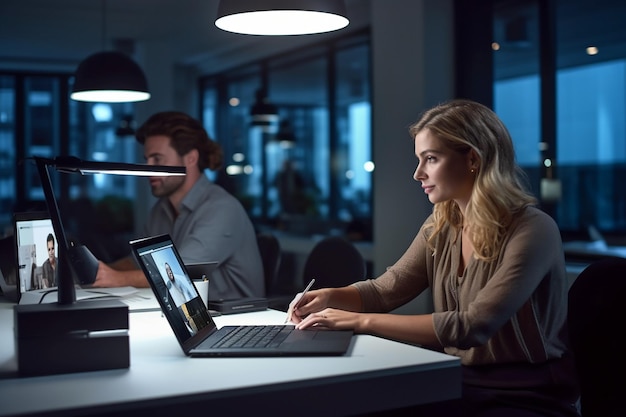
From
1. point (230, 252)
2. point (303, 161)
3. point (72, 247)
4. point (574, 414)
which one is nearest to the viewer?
point (72, 247)

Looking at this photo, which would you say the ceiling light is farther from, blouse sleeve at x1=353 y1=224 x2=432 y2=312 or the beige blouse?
the beige blouse

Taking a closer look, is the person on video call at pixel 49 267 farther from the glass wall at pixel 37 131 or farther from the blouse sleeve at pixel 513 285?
the glass wall at pixel 37 131

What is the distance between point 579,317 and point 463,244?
0.39m

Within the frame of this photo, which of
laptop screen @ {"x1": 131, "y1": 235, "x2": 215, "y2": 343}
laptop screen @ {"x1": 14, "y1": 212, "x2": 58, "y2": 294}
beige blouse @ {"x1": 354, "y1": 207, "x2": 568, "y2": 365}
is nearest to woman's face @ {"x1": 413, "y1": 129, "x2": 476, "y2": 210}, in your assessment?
beige blouse @ {"x1": 354, "y1": 207, "x2": 568, "y2": 365}

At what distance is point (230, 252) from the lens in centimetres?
324

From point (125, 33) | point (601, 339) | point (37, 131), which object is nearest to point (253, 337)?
point (601, 339)

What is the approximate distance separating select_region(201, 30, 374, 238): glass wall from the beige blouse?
4.62 m

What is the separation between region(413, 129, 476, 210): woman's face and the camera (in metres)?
2.21

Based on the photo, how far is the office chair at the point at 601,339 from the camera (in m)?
2.00

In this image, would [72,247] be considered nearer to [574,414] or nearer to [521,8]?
[574,414]

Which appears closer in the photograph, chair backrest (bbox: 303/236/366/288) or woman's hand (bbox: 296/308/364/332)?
woman's hand (bbox: 296/308/364/332)

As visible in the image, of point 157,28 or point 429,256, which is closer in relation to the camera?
point 429,256

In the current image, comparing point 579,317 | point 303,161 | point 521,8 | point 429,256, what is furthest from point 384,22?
point 303,161

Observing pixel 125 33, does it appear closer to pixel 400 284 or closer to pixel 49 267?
pixel 49 267
